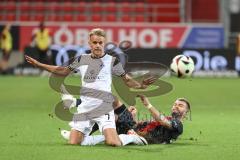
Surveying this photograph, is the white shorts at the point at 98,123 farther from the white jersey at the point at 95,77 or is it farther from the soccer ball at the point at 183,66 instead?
the soccer ball at the point at 183,66

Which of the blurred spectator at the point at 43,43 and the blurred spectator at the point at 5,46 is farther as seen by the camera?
the blurred spectator at the point at 5,46

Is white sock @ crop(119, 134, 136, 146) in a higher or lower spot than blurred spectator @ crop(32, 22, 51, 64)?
higher

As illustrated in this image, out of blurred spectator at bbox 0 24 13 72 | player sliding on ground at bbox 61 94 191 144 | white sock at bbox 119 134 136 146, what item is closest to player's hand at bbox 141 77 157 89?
player sliding on ground at bbox 61 94 191 144


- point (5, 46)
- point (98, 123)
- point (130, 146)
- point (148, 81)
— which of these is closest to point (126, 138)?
point (130, 146)

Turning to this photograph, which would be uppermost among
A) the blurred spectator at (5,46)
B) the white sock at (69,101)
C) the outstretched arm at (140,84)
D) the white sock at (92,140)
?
the outstretched arm at (140,84)

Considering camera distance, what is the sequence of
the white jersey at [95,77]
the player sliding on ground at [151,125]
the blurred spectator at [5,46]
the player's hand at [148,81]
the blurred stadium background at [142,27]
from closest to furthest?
the player's hand at [148,81]
the white jersey at [95,77]
the player sliding on ground at [151,125]
the blurred stadium background at [142,27]
the blurred spectator at [5,46]

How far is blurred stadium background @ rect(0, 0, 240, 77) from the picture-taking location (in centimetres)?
2903

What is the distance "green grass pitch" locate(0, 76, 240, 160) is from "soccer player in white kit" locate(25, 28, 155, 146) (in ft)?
0.93

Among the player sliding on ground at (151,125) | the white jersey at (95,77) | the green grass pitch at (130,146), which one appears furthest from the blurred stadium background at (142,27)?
the white jersey at (95,77)

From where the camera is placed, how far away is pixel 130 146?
10.4m

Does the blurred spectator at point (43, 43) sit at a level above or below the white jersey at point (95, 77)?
below

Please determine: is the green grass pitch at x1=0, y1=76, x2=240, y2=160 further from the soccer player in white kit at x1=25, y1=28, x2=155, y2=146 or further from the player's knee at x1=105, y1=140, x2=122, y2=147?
the soccer player in white kit at x1=25, y1=28, x2=155, y2=146

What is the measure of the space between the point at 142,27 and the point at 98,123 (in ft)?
70.2

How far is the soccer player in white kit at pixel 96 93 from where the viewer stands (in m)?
10.4
